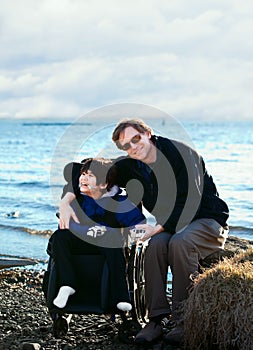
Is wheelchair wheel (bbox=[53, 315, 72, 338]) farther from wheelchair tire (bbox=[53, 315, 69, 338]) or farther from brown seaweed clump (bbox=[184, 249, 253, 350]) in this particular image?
brown seaweed clump (bbox=[184, 249, 253, 350])

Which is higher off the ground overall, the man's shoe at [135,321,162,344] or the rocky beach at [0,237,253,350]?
the man's shoe at [135,321,162,344]

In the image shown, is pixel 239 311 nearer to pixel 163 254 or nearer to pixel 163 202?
pixel 163 254

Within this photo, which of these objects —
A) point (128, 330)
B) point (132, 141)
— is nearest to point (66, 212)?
point (132, 141)

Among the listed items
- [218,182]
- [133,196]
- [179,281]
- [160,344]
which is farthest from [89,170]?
[218,182]

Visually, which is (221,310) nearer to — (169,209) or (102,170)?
(169,209)

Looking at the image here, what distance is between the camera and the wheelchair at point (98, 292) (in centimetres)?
429

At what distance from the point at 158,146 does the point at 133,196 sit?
404mm

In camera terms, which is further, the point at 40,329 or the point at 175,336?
the point at 40,329

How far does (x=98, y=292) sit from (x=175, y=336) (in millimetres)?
598

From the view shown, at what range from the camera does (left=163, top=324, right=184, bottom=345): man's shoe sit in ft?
14.0

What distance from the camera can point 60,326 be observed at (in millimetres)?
4520

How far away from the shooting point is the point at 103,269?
4387 mm

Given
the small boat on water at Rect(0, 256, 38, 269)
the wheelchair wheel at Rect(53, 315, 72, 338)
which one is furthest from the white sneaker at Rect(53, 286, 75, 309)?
the small boat on water at Rect(0, 256, 38, 269)

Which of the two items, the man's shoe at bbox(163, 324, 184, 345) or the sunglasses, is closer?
the man's shoe at bbox(163, 324, 184, 345)
